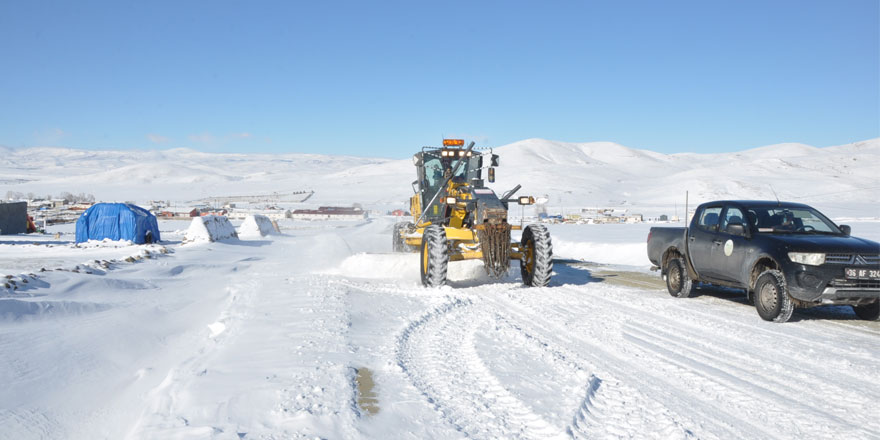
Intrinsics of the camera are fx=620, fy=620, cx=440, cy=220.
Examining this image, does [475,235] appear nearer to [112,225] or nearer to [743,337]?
[743,337]

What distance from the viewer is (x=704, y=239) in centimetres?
971

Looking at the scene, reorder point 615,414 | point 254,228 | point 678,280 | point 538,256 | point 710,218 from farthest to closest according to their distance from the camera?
point 254,228, point 538,256, point 678,280, point 710,218, point 615,414

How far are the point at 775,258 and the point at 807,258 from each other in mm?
378

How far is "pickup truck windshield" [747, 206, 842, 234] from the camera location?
8.63 meters

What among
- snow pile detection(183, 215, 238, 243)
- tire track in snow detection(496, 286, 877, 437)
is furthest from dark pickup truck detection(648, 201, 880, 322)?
snow pile detection(183, 215, 238, 243)

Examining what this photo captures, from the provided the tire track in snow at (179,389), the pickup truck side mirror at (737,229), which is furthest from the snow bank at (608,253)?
the tire track in snow at (179,389)

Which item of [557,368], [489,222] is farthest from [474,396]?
[489,222]

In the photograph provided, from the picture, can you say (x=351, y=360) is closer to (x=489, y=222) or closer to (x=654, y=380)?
(x=654, y=380)

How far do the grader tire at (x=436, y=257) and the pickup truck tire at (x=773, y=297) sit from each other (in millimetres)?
4971

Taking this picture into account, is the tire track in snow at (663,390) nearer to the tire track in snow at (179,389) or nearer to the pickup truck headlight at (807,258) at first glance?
the pickup truck headlight at (807,258)

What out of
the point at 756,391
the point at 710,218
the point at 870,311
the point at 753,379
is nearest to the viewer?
the point at 756,391

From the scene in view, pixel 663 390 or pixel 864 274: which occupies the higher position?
pixel 864 274

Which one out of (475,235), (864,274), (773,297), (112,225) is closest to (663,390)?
(773,297)

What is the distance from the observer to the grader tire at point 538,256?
11.2m
